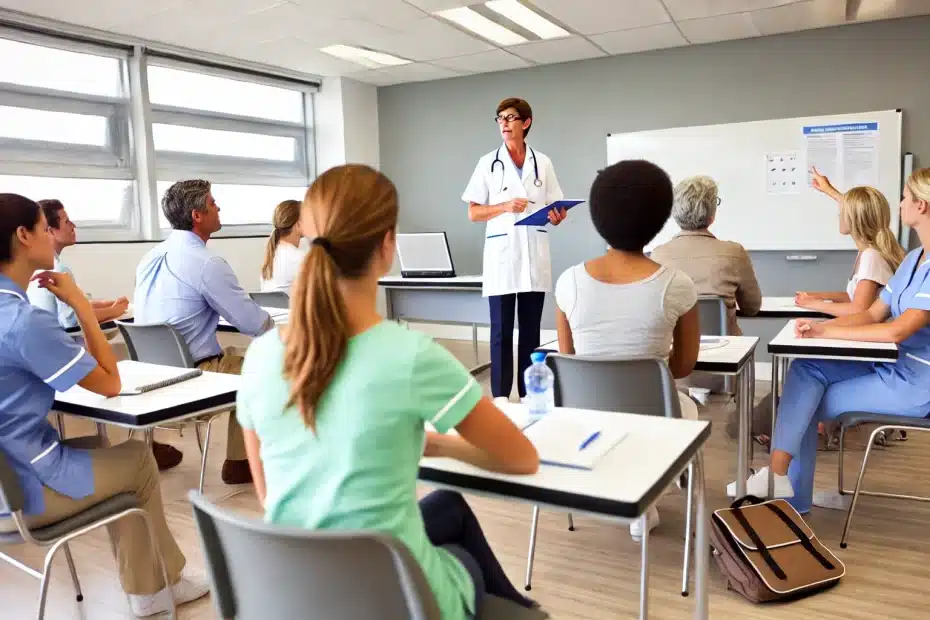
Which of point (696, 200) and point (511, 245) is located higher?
point (696, 200)

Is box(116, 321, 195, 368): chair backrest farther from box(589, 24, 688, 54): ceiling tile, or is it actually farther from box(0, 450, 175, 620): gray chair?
box(589, 24, 688, 54): ceiling tile

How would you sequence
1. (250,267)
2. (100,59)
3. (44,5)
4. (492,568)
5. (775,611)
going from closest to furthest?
(492,568) → (775,611) → (44,5) → (100,59) → (250,267)

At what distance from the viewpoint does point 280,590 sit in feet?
3.29

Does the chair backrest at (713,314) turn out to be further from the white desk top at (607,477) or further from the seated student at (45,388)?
the seated student at (45,388)

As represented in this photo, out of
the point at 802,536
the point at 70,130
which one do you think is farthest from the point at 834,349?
the point at 70,130

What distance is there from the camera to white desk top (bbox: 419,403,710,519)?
1138 millimetres

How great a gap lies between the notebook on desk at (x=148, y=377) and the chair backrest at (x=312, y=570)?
1.13 m

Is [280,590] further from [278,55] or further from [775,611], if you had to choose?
[278,55]

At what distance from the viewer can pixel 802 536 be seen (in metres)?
2.30

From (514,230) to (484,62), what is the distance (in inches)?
115

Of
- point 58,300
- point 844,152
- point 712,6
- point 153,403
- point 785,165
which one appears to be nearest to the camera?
point 153,403

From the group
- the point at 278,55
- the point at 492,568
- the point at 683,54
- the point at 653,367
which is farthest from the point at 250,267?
the point at 492,568

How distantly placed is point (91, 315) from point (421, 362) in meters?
1.37

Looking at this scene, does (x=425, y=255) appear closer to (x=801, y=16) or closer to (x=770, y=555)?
(x=801, y=16)
